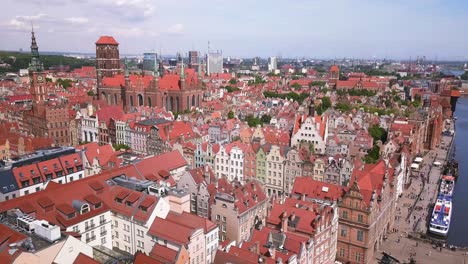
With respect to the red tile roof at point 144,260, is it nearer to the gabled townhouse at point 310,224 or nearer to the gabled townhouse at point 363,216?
the gabled townhouse at point 310,224

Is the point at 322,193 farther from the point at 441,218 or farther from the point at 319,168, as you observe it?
the point at 441,218

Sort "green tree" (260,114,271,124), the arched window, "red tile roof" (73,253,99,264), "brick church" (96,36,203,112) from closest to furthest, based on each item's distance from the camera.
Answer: "red tile roof" (73,253,99,264)
"green tree" (260,114,271,124)
"brick church" (96,36,203,112)
the arched window

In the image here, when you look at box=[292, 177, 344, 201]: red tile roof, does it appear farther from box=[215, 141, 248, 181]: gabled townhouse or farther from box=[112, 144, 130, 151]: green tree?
box=[112, 144, 130, 151]: green tree

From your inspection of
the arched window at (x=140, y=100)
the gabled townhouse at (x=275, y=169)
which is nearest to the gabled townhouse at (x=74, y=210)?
the gabled townhouse at (x=275, y=169)

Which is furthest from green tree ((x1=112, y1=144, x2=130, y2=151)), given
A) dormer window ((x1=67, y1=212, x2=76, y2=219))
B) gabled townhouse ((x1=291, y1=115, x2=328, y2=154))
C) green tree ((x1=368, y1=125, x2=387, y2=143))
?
green tree ((x1=368, y1=125, x2=387, y2=143))

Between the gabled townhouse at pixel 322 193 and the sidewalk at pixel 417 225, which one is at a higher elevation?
the gabled townhouse at pixel 322 193

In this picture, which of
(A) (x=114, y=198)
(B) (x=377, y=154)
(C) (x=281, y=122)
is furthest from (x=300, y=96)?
(A) (x=114, y=198)

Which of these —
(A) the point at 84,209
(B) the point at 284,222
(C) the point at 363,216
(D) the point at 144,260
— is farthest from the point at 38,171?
(C) the point at 363,216

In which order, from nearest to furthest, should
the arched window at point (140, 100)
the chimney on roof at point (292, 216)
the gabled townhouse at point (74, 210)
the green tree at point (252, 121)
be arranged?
the gabled townhouse at point (74, 210) → the chimney on roof at point (292, 216) → the green tree at point (252, 121) → the arched window at point (140, 100)
